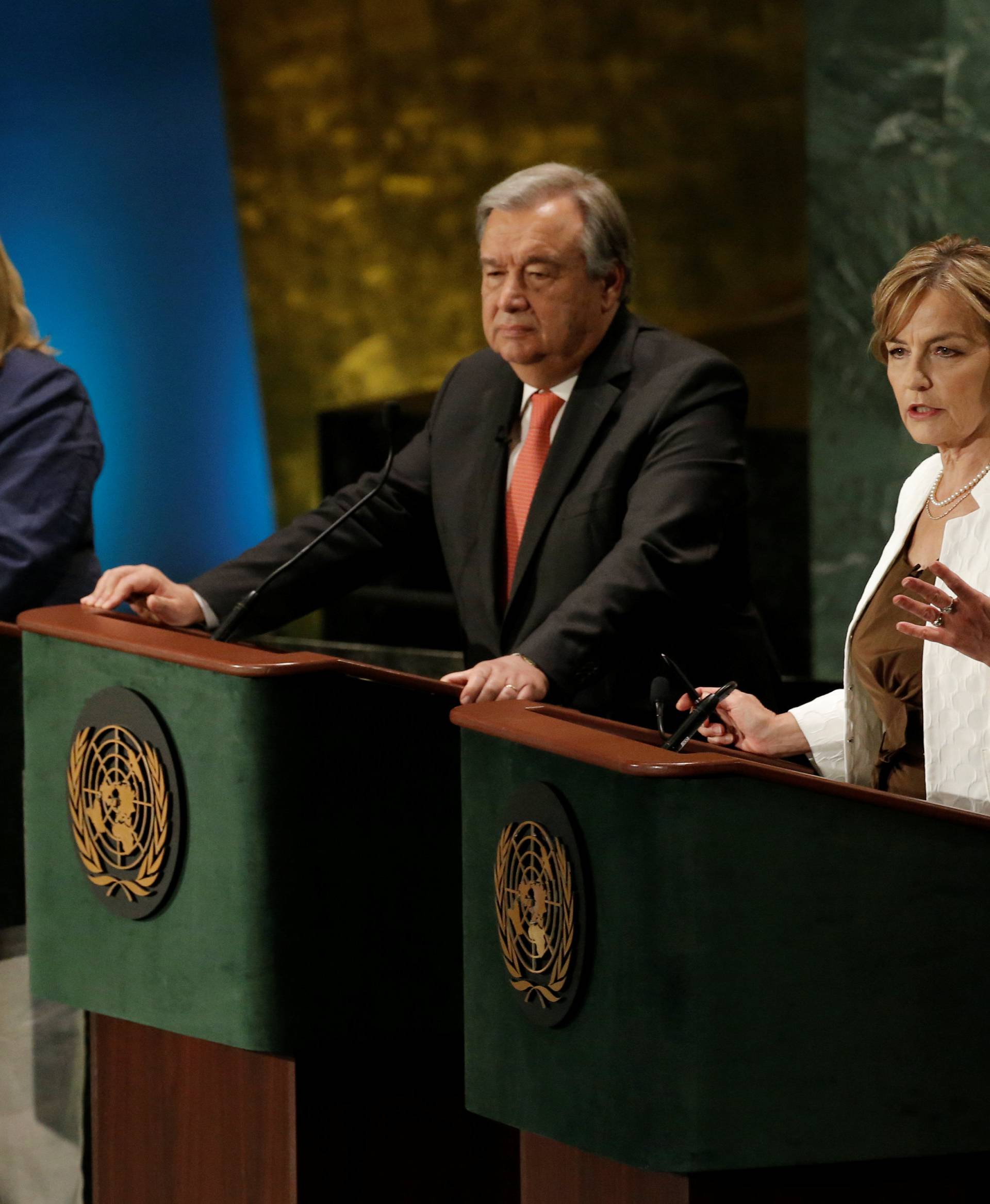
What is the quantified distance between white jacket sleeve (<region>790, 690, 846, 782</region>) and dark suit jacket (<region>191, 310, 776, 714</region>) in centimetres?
34

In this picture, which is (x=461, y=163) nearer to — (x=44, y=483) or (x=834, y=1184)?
(x=44, y=483)

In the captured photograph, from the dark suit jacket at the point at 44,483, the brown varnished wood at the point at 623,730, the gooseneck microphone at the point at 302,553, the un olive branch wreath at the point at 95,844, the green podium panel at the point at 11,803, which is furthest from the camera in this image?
the dark suit jacket at the point at 44,483

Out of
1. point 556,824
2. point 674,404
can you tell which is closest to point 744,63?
point 674,404

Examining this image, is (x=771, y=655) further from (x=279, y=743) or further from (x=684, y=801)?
(x=684, y=801)

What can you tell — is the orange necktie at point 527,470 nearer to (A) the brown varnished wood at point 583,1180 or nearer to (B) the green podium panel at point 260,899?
(B) the green podium panel at point 260,899

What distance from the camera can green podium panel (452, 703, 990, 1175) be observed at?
68.9 inches

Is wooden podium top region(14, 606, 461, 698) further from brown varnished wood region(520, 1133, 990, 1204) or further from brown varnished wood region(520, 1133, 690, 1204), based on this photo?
brown varnished wood region(520, 1133, 990, 1204)

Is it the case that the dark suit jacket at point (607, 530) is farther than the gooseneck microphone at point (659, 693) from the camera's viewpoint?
Yes

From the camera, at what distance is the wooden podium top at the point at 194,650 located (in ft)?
7.43

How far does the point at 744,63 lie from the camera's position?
4555mm

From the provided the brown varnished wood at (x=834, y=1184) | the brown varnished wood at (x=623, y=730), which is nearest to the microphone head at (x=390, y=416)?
the brown varnished wood at (x=623, y=730)

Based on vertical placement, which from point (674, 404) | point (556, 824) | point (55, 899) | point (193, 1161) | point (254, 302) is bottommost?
point (193, 1161)

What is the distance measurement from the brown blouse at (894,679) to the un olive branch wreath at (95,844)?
33.1 inches

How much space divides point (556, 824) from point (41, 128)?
4.22 metres
